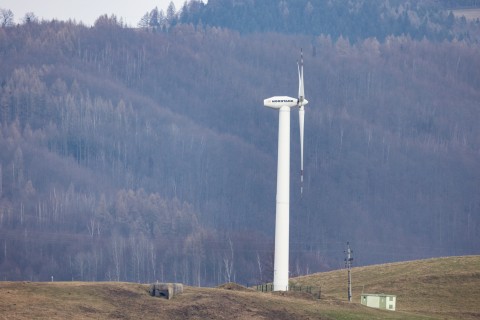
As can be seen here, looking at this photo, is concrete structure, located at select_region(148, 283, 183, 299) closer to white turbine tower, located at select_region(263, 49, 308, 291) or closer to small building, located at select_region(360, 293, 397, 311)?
white turbine tower, located at select_region(263, 49, 308, 291)

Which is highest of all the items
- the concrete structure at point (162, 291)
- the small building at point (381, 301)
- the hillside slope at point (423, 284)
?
the concrete structure at point (162, 291)

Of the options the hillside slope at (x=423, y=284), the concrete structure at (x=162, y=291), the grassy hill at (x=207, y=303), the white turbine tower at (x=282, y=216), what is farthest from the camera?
the hillside slope at (x=423, y=284)

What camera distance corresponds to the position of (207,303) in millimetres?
120750

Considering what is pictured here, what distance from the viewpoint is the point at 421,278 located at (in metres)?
166

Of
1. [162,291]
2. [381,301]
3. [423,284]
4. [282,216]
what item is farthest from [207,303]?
[423,284]

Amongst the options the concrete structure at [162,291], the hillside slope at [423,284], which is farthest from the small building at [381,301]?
the concrete structure at [162,291]

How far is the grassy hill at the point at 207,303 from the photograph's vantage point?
112 metres

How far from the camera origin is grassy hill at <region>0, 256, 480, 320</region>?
112250 millimetres

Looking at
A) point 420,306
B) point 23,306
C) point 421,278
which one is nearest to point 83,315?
point 23,306

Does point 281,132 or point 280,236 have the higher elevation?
point 281,132

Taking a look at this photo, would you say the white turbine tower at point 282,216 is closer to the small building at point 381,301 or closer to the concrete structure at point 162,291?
the small building at point 381,301

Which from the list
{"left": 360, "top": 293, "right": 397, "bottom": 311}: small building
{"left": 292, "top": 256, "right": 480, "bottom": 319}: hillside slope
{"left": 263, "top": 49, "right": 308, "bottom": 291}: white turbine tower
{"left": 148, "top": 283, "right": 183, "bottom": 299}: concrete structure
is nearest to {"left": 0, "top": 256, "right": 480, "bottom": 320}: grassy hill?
{"left": 292, "top": 256, "right": 480, "bottom": 319}: hillside slope

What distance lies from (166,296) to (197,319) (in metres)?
6.31

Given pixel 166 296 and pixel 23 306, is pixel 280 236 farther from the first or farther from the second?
pixel 23 306
